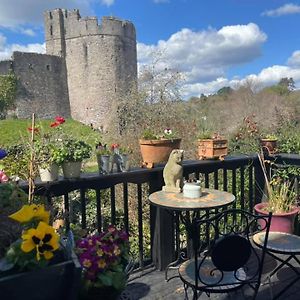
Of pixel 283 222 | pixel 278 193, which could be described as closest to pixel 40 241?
pixel 283 222

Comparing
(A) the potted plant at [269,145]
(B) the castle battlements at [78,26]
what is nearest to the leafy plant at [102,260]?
(A) the potted plant at [269,145]

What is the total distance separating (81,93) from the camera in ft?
90.8

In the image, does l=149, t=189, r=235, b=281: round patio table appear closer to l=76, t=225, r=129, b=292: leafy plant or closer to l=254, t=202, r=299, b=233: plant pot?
l=76, t=225, r=129, b=292: leafy plant

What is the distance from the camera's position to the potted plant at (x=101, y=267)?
1.29 metres

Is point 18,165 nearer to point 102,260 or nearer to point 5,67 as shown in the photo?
point 102,260

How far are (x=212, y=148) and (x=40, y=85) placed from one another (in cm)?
2655

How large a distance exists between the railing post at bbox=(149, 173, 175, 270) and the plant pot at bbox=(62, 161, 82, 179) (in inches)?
26.5

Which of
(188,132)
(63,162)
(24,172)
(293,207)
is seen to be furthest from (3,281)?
(188,132)

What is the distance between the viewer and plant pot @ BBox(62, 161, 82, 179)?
2.10 metres

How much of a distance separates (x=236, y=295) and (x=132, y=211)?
12.7 ft

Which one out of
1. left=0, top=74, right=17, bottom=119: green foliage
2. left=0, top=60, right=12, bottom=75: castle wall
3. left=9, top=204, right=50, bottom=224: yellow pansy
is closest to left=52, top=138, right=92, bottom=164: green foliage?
left=9, top=204, right=50, bottom=224: yellow pansy

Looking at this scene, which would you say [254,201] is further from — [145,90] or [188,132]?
[145,90]

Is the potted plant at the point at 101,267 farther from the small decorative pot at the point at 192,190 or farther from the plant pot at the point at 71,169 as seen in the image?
the small decorative pot at the point at 192,190

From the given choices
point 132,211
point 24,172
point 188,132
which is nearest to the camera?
point 24,172
